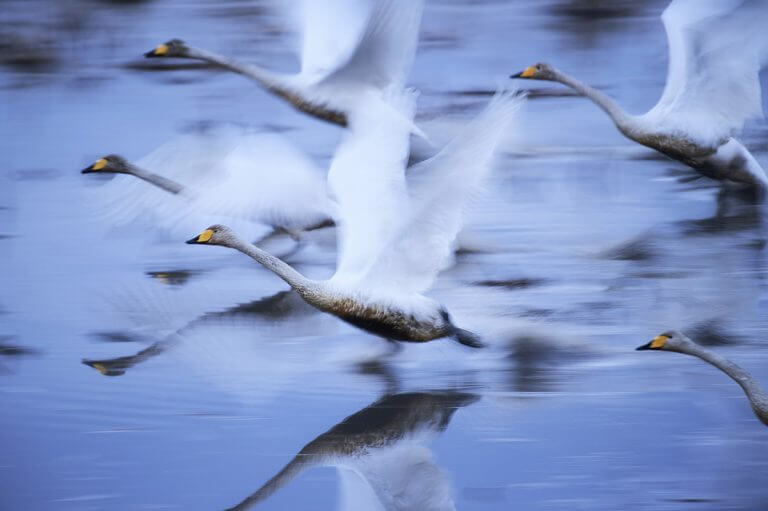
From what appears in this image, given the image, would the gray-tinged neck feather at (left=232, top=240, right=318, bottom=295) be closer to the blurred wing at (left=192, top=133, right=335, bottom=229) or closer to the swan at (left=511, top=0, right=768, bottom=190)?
the blurred wing at (left=192, top=133, right=335, bottom=229)

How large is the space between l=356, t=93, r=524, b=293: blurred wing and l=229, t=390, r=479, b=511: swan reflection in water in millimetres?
664

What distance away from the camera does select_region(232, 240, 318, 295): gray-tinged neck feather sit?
651 centimetres

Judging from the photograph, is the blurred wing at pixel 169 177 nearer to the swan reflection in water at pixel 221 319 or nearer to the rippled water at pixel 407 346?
the rippled water at pixel 407 346

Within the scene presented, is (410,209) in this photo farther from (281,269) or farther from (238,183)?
(238,183)

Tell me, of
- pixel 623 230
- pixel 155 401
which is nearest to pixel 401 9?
pixel 623 230

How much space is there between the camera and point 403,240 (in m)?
6.46

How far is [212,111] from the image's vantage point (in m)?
9.87

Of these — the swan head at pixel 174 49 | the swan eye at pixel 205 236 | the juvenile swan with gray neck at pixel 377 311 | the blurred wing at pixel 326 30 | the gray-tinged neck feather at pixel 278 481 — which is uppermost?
the blurred wing at pixel 326 30

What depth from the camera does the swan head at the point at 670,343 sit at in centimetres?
592

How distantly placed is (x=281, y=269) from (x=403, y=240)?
59 cm

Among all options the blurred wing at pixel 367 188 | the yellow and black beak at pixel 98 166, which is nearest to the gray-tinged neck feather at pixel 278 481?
the blurred wing at pixel 367 188

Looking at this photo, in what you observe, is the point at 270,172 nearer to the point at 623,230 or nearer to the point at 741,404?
the point at 623,230

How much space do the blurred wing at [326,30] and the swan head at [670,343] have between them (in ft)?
11.7

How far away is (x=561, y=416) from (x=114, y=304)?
2602 mm
